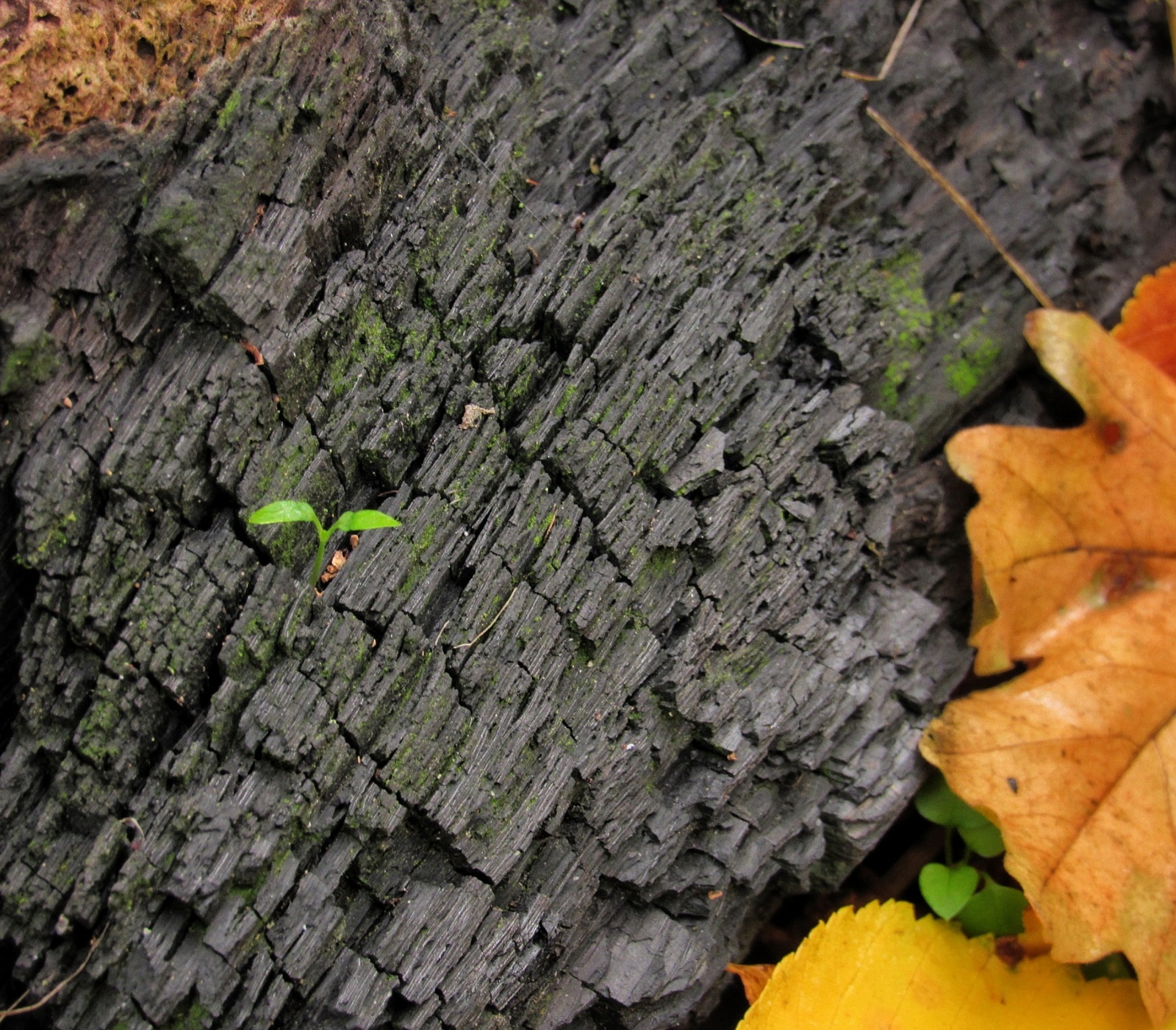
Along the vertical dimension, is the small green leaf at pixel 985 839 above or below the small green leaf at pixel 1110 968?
above

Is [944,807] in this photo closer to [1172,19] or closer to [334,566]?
[334,566]

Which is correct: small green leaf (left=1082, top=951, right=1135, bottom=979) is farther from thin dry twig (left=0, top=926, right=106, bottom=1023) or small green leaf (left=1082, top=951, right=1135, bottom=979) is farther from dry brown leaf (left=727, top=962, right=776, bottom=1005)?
thin dry twig (left=0, top=926, right=106, bottom=1023)

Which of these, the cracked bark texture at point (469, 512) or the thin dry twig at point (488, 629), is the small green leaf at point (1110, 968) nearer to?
the cracked bark texture at point (469, 512)

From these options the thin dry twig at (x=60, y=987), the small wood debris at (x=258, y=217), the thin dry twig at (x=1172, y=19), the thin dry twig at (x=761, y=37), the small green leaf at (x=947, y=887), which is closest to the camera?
the thin dry twig at (x=60, y=987)

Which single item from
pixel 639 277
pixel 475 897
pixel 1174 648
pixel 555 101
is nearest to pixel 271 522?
pixel 475 897

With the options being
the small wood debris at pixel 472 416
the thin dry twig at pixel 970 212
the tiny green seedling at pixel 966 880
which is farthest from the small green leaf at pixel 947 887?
the thin dry twig at pixel 970 212

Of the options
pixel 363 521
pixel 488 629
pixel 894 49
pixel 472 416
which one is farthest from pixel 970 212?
pixel 363 521

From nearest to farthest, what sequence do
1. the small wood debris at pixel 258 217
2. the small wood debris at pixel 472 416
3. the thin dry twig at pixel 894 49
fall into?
the small wood debris at pixel 258 217 → the small wood debris at pixel 472 416 → the thin dry twig at pixel 894 49
